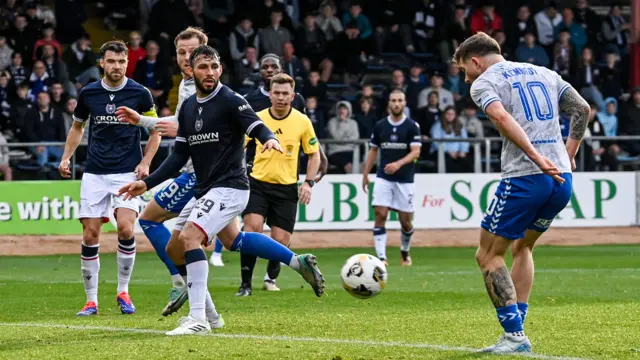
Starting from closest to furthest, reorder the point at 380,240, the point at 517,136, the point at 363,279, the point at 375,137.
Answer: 1. the point at 517,136
2. the point at 363,279
3. the point at 380,240
4. the point at 375,137

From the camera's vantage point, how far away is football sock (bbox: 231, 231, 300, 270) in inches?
368

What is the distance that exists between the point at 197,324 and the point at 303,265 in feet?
3.15

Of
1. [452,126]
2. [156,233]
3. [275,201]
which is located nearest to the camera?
[156,233]

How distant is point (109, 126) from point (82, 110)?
1.01ft

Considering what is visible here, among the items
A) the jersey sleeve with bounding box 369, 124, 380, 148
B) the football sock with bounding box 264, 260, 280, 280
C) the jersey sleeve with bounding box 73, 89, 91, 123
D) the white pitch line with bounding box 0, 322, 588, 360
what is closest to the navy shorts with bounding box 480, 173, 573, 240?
the white pitch line with bounding box 0, 322, 588, 360

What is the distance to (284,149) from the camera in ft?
42.9

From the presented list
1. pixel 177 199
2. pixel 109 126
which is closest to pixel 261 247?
pixel 177 199

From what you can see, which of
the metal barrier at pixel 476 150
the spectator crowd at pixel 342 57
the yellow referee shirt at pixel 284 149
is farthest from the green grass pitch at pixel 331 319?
the spectator crowd at pixel 342 57

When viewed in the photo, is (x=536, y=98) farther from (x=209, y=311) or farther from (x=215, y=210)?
(x=209, y=311)

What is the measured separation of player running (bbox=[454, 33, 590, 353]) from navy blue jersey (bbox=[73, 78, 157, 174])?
156 inches

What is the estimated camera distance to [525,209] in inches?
302

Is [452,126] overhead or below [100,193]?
overhead

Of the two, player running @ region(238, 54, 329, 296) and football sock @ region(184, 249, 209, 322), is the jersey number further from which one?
player running @ region(238, 54, 329, 296)

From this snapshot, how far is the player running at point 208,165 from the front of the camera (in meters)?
8.76
